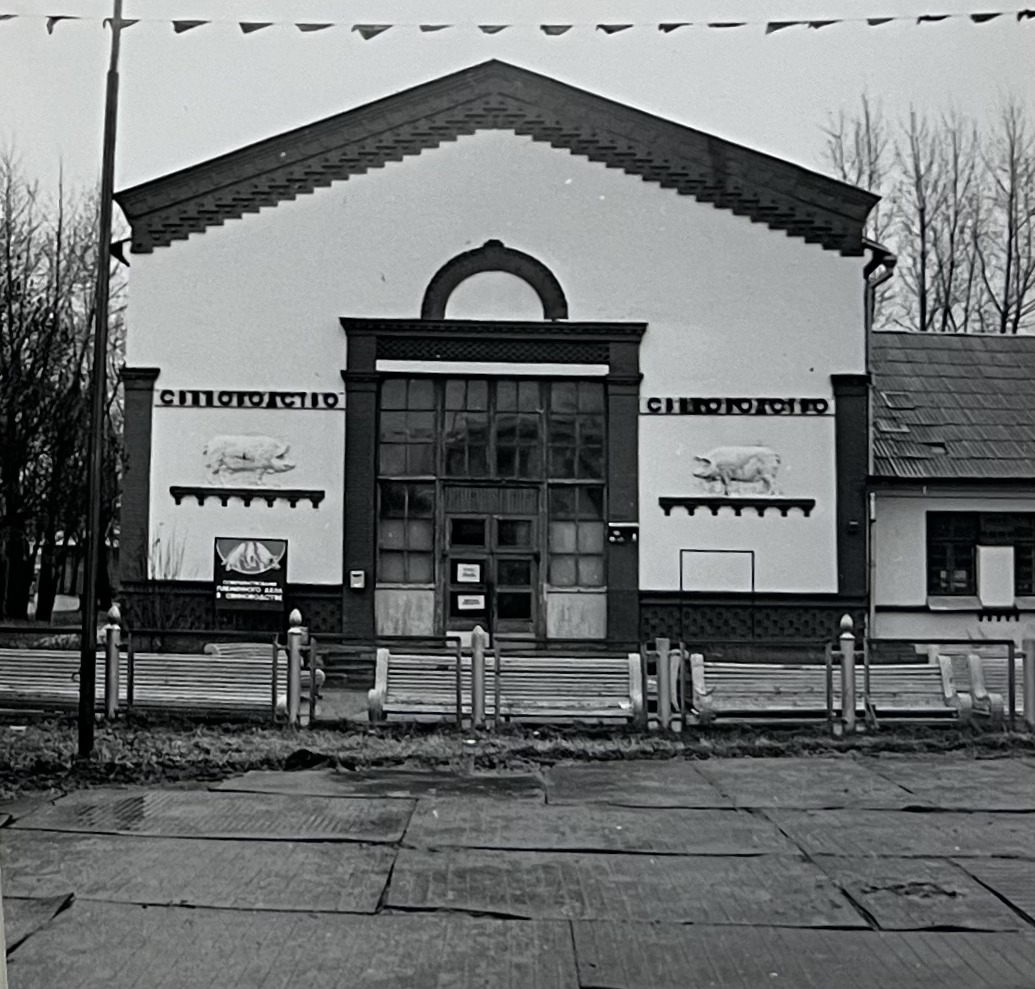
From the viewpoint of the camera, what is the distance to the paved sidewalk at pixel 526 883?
→ 18.8ft

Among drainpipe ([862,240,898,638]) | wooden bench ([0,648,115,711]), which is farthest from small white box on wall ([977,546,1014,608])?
wooden bench ([0,648,115,711])

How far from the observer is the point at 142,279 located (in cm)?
2103

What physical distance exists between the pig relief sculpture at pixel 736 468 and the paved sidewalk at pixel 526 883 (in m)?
9.93

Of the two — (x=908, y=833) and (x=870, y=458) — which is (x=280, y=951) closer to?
(x=908, y=833)

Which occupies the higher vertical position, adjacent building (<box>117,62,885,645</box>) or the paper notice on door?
adjacent building (<box>117,62,885,645</box>)

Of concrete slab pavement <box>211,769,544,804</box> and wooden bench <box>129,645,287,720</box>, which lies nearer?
concrete slab pavement <box>211,769,544,804</box>

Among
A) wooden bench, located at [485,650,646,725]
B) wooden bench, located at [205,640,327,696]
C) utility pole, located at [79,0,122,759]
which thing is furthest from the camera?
wooden bench, located at [205,640,327,696]

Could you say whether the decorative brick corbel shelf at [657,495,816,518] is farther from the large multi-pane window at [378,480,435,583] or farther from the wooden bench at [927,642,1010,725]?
the wooden bench at [927,642,1010,725]

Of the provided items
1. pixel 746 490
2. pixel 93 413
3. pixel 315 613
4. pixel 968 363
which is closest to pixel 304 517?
pixel 315 613

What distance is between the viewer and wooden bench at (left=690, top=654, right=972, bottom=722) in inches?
525

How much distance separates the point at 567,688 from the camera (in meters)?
13.4

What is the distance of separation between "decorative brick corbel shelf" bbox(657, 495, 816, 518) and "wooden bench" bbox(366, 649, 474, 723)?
25.3 feet

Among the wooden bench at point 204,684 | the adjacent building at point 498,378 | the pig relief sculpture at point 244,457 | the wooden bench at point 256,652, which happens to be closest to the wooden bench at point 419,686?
the wooden bench at point 256,652

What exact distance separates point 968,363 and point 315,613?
14313 millimetres
